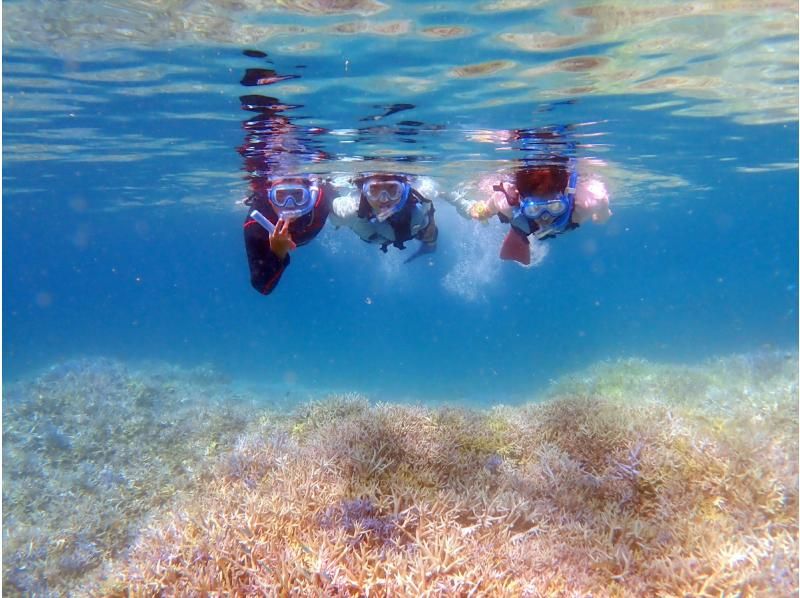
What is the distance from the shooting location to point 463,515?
487 centimetres

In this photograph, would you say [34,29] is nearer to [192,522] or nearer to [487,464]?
[192,522]

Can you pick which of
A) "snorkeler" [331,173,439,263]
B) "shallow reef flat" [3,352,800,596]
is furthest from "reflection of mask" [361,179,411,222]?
"shallow reef flat" [3,352,800,596]

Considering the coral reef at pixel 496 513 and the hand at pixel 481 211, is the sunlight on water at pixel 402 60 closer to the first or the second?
the hand at pixel 481 211

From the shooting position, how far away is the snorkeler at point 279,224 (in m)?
7.43

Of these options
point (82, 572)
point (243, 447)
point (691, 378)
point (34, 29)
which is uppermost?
point (34, 29)

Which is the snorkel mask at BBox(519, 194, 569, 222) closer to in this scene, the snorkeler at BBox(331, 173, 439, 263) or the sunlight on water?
the snorkeler at BBox(331, 173, 439, 263)

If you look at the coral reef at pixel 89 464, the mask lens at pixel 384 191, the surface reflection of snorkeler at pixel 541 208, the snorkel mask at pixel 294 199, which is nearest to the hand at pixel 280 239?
the snorkel mask at pixel 294 199

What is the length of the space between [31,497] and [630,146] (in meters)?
18.5

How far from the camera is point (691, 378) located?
17.0 m

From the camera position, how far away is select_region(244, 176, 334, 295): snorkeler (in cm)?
743

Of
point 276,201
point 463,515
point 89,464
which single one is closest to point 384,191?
point 276,201

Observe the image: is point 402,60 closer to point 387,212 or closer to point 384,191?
point 384,191

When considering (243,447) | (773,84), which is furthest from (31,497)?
(773,84)

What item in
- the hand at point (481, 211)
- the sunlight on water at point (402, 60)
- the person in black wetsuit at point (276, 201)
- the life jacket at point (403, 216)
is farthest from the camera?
the hand at point (481, 211)
